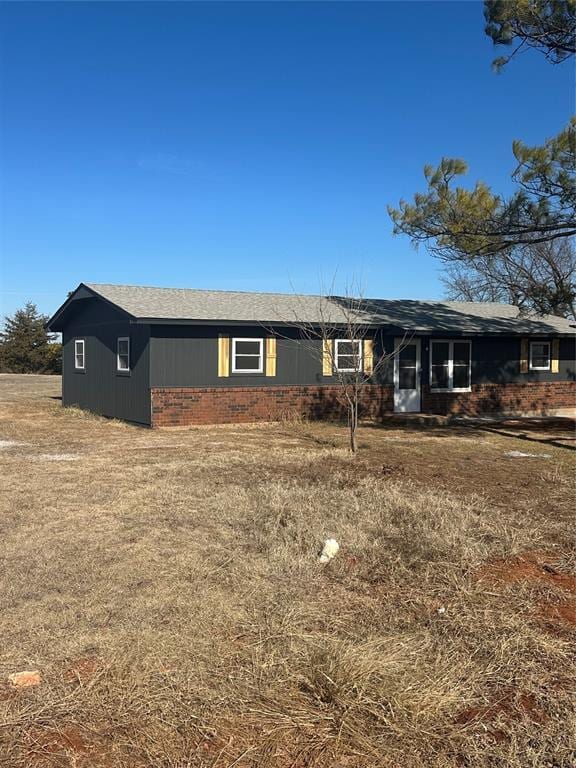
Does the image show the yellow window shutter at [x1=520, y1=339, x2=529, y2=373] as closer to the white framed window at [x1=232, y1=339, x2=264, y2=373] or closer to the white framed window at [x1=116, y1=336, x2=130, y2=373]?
the white framed window at [x1=232, y1=339, x2=264, y2=373]

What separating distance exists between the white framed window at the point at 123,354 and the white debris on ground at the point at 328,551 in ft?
40.4

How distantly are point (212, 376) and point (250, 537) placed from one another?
33.8ft

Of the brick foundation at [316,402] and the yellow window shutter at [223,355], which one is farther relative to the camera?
the yellow window shutter at [223,355]

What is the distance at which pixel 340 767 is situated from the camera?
2846mm

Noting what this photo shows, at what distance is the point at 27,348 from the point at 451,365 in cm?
3686

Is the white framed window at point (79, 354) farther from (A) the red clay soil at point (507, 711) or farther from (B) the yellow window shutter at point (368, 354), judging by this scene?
(A) the red clay soil at point (507, 711)

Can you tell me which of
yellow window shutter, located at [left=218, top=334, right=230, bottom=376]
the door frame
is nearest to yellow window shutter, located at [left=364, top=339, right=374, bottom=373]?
the door frame

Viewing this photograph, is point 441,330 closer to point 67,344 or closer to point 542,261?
point 67,344

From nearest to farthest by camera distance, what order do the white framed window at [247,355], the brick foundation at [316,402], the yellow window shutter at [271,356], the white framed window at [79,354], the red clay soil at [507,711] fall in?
the red clay soil at [507,711]
the brick foundation at [316,402]
the white framed window at [247,355]
the yellow window shutter at [271,356]
the white framed window at [79,354]

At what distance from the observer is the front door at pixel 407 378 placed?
18781 mm

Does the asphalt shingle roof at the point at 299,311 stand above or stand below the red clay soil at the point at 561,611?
above

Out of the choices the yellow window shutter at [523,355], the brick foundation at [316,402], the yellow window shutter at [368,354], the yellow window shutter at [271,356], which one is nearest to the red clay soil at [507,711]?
the brick foundation at [316,402]

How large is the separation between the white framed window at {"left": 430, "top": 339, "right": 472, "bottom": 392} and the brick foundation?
0.27 m

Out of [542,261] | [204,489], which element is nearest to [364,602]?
[204,489]
